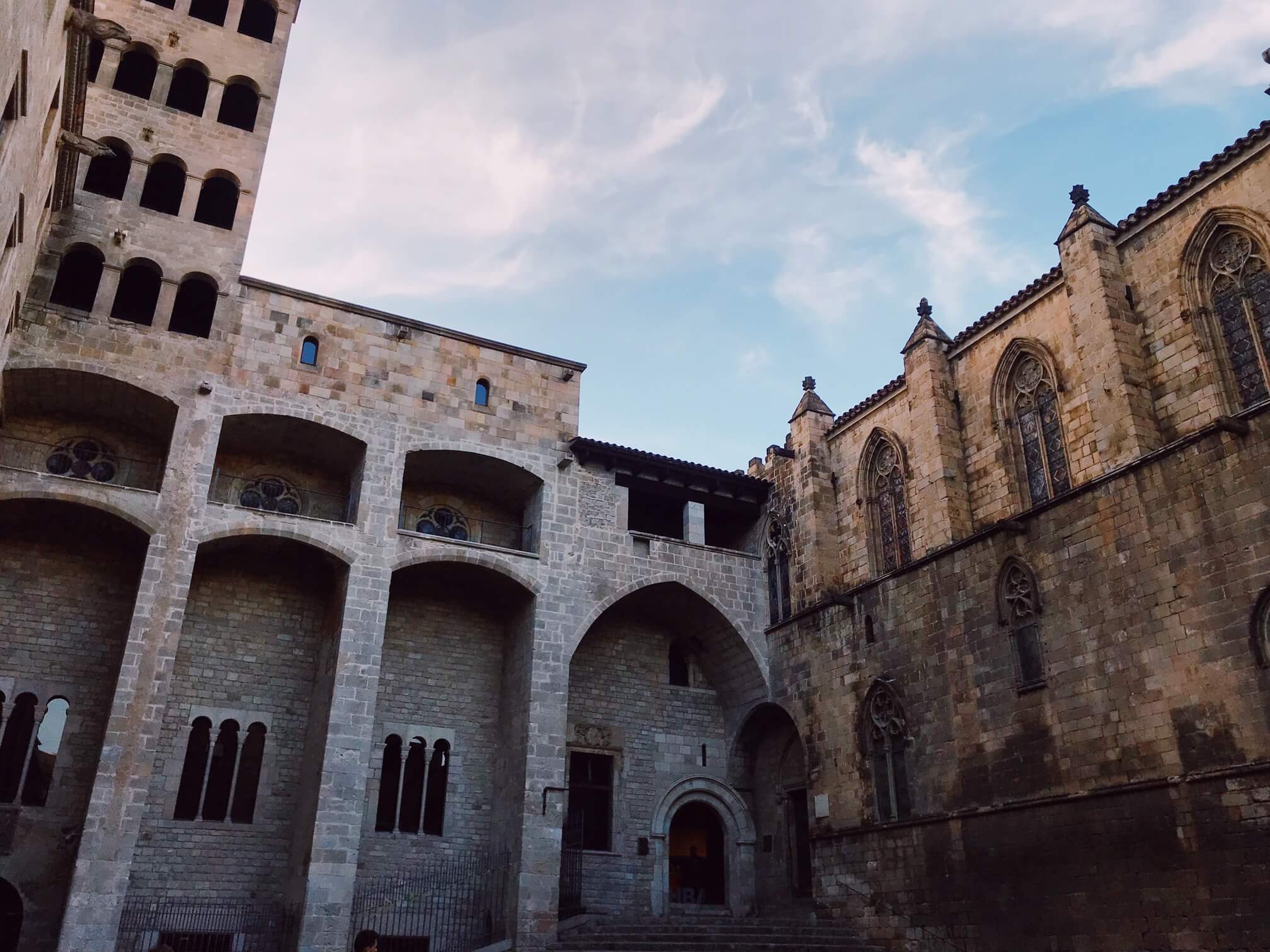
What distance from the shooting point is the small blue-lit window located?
19.3 meters

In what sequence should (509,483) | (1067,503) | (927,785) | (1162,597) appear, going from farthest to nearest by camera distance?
(509,483)
(927,785)
(1067,503)
(1162,597)

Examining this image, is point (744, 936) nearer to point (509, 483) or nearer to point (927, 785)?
point (927, 785)

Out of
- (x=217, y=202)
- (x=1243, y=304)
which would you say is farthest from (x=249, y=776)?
(x=1243, y=304)

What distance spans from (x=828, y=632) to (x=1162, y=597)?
23.2 feet

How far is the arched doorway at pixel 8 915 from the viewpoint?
52.6ft

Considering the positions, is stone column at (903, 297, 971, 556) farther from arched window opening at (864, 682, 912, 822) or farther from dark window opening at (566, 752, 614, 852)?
dark window opening at (566, 752, 614, 852)

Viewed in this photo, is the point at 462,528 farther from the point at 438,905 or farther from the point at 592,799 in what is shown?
the point at 438,905

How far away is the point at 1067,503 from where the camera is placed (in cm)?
1477

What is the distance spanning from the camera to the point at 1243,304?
1378 centimetres

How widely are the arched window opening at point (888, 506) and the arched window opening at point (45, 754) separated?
14810 mm

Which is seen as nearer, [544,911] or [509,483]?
[544,911]

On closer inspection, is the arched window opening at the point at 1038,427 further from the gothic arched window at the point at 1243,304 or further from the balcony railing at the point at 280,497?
the balcony railing at the point at 280,497

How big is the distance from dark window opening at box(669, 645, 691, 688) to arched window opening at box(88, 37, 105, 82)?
17.1 metres

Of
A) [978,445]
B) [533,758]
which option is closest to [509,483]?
[533,758]
